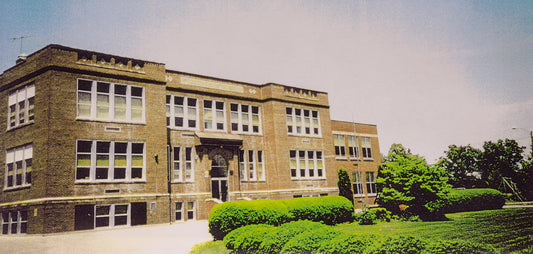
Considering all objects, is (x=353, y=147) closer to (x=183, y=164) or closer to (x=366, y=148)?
(x=366, y=148)

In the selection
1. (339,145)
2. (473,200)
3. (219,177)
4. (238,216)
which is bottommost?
(473,200)

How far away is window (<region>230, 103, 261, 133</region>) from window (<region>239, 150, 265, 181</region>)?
203 centimetres

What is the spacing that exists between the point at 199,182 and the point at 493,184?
42685 millimetres

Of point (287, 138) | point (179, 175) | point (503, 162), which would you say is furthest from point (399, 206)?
point (503, 162)

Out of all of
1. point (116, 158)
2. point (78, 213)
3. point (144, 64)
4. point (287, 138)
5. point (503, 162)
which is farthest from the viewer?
point (503, 162)

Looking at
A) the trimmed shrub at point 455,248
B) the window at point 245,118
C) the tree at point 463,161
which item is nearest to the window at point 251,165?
the window at point 245,118

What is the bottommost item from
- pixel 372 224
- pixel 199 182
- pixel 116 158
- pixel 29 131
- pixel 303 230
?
pixel 372 224

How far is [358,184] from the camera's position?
40.7 m

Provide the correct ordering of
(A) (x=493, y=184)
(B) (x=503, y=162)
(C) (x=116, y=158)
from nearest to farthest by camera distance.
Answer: (C) (x=116, y=158)
(A) (x=493, y=184)
(B) (x=503, y=162)

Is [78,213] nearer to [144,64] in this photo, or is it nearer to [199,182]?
[199,182]

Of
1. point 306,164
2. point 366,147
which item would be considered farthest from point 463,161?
point 306,164

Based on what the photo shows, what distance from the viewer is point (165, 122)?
25.2 meters

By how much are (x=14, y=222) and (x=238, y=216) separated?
559 inches

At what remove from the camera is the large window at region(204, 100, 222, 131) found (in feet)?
96.0
